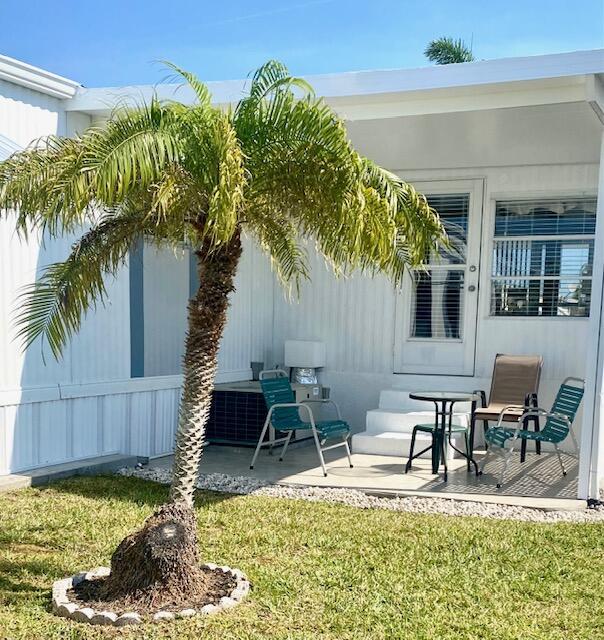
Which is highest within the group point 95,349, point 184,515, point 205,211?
point 205,211

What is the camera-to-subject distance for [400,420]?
828 cm

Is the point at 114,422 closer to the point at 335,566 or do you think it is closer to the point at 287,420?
the point at 287,420

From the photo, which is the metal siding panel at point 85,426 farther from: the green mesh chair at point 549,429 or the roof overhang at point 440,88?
the green mesh chair at point 549,429

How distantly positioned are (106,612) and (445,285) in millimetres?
6615

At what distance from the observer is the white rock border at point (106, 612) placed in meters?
3.53

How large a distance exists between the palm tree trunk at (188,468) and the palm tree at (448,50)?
60.8 feet

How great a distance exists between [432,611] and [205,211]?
2.47 metres

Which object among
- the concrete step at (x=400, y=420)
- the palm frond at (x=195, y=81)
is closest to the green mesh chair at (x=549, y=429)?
the concrete step at (x=400, y=420)

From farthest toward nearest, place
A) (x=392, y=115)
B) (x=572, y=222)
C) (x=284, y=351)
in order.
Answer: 1. (x=284, y=351)
2. (x=572, y=222)
3. (x=392, y=115)

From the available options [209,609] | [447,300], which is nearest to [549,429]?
[447,300]

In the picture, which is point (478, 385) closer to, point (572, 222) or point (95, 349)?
point (572, 222)

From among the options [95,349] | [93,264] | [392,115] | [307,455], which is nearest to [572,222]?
[392,115]

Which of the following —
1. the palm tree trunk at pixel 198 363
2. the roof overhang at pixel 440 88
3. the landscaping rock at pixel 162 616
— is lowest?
the landscaping rock at pixel 162 616

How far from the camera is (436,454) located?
22.6 ft
